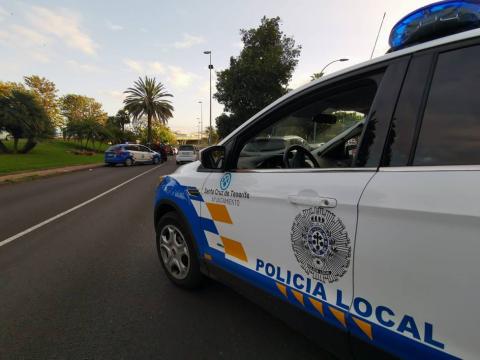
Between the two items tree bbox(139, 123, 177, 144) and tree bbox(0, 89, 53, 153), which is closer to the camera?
tree bbox(0, 89, 53, 153)

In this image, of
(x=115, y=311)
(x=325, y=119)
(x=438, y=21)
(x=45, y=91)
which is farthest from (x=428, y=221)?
(x=45, y=91)

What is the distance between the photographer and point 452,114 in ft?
4.50

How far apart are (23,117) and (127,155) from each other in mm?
10044

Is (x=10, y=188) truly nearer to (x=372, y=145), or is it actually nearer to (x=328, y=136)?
(x=328, y=136)

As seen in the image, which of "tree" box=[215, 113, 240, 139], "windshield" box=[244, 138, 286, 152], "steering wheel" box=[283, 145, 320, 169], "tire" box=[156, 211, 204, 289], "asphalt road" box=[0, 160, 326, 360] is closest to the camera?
"asphalt road" box=[0, 160, 326, 360]

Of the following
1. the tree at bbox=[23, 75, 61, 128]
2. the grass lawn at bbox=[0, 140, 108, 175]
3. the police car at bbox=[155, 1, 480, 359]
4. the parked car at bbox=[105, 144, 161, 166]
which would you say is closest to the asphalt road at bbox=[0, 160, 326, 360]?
the police car at bbox=[155, 1, 480, 359]

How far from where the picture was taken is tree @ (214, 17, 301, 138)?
23.9 m

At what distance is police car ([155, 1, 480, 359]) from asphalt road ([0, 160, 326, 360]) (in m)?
0.51

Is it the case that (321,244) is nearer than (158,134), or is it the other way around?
(321,244)

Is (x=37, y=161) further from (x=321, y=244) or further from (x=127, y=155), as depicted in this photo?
(x=321, y=244)

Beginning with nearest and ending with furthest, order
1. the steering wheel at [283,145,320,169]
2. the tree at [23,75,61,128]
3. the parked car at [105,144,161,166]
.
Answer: the steering wheel at [283,145,320,169]
the parked car at [105,144,161,166]
the tree at [23,75,61,128]

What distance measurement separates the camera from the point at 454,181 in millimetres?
1211

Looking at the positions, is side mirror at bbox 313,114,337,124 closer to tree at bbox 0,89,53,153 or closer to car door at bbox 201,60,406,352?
car door at bbox 201,60,406,352

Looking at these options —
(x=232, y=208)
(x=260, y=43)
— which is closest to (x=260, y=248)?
(x=232, y=208)
